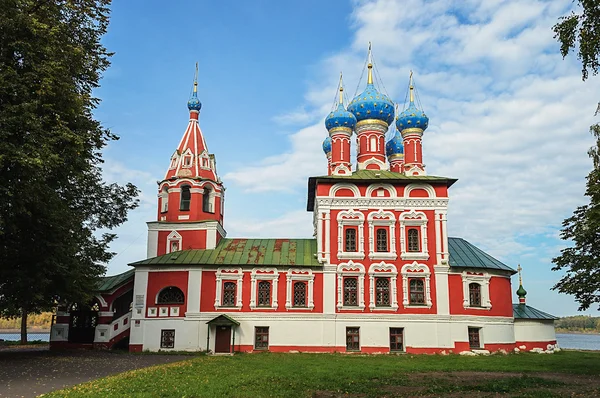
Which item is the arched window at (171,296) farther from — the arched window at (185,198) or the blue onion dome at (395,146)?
the blue onion dome at (395,146)

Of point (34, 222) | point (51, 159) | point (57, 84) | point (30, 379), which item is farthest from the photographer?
point (34, 222)

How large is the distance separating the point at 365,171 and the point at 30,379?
20.9 m

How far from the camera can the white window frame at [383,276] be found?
27.9 metres

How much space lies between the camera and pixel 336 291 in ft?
92.0

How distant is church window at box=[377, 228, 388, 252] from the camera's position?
2875 centimetres

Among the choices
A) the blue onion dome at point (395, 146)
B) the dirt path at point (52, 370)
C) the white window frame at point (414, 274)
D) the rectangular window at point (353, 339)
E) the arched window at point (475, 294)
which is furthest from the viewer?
the blue onion dome at point (395, 146)

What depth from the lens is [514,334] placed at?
1141 inches

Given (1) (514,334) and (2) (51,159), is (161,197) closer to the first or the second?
(2) (51,159)


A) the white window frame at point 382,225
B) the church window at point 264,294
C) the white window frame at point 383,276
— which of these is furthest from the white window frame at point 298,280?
the white window frame at point 382,225

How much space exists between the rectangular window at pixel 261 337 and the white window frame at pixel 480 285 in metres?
10.5

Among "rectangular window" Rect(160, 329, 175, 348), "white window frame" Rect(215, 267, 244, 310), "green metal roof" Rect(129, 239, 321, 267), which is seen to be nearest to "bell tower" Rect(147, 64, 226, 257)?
"green metal roof" Rect(129, 239, 321, 267)

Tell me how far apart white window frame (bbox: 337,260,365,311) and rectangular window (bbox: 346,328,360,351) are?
1185 mm

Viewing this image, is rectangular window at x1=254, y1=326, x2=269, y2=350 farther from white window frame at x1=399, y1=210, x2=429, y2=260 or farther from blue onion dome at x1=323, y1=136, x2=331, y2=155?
blue onion dome at x1=323, y1=136, x2=331, y2=155

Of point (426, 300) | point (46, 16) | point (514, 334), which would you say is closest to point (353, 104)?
point (426, 300)
